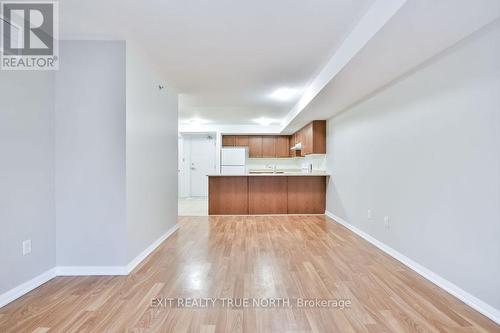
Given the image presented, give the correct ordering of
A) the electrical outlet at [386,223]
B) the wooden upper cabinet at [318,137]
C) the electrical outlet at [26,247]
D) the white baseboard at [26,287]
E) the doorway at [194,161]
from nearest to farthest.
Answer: the white baseboard at [26,287]
the electrical outlet at [26,247]
the electrical outlet at [386,223]
the wooden upper cabinet at [318,137]
the doorway at [194,161]

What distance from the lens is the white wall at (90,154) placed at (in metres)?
2.45

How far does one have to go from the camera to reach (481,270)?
1.87 m

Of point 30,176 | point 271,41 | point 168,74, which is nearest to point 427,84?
point 271,41

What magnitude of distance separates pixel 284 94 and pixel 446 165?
2.73 m

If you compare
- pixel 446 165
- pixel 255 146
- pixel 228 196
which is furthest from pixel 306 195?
pixel 446 165

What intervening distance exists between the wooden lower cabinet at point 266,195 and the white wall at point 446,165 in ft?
6.18

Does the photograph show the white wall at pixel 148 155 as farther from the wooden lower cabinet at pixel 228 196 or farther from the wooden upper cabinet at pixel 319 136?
the wooden upper cabinet at pixel 319 136

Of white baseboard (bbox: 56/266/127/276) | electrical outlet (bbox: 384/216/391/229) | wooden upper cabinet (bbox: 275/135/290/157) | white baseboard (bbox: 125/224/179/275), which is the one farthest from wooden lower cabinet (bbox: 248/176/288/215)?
white baseboard (bbox: 56/266/127/276)

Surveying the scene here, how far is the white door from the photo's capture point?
8.02m

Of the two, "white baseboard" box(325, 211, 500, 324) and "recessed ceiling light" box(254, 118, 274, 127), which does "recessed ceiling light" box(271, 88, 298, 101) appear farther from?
"white baseboard" box(325, 211, 500, 324)

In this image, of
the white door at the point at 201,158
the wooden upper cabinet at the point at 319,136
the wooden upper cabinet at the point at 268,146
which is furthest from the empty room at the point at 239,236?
the white door at the point at 201,158

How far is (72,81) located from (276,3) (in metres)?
2.05

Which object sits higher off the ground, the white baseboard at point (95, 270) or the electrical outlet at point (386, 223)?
the electrical outlet at point (386, 223)

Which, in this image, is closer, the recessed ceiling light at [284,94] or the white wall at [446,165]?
the white wall at [446,165]
